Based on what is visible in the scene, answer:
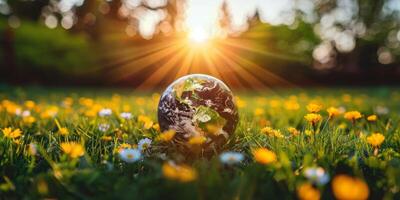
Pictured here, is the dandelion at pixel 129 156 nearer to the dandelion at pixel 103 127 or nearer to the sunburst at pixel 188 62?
the dandelion at pixel 103 127

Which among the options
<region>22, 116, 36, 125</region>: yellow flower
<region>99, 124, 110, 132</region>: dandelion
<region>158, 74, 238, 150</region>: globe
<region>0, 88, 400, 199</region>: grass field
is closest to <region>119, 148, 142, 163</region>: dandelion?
<region>0, 88, 400, 199</region>: grass field

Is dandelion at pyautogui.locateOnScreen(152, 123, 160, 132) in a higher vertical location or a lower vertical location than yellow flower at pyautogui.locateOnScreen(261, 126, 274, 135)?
Result: lower

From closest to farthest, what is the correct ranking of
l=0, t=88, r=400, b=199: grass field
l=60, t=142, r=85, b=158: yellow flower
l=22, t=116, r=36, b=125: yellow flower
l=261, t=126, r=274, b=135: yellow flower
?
A: l=0, t=88, r=400, b=199: grass field → l=60, t=142, r=85, b=158: yellow flower → l=261, t=126, r=274, b=135: yellow flower → l=22, t=116, r=36, b=125: yellow flower

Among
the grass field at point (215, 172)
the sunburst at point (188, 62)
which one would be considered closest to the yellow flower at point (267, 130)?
the grass field at point (215, 172)

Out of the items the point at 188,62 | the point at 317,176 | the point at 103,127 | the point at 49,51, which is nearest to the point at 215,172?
the point at 317,176

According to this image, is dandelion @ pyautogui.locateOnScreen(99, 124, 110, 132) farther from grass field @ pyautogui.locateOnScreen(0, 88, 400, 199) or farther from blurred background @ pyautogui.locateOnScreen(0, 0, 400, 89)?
blurred background @ pyautogui.locateOnScreen(0, 0, 400, 89)

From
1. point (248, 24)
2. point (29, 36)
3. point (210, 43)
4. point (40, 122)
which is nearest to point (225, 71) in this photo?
point (210, 43)

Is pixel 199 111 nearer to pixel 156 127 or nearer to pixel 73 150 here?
pixel 156 127

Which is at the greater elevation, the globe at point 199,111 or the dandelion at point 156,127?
the globe at point 199,111

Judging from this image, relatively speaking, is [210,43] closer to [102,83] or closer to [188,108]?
[102,83]
